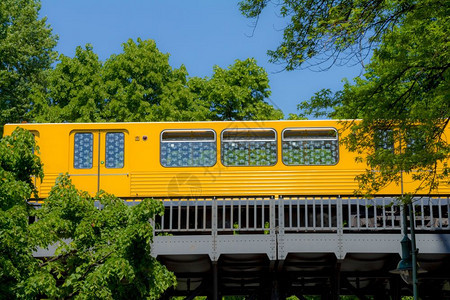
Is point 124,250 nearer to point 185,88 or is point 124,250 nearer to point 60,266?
point 60,266

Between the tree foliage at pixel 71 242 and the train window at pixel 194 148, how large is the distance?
5.22m

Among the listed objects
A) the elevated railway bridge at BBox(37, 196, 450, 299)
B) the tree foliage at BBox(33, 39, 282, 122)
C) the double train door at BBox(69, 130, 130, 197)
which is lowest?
the elevated railway bridge at BBox(37, 196, 450, 299)

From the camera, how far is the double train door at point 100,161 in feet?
62.3

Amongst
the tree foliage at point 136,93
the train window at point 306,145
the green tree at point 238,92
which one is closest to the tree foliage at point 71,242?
the train window at point 306,145

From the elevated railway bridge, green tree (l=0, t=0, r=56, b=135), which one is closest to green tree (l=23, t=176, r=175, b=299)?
the elevated railway bridge

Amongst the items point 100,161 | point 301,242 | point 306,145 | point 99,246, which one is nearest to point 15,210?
point 99,246

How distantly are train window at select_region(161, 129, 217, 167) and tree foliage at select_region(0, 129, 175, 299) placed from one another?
5220 mm

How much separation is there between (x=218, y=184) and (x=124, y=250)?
6203 mm

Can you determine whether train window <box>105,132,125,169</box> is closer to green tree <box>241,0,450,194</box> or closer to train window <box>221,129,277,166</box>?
train window <box>221,129,277,166</box>

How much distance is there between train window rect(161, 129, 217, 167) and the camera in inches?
746

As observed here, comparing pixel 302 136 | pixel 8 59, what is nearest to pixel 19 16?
pixel 8 59

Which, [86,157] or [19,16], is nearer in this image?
[86,157]

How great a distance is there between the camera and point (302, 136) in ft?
61.7

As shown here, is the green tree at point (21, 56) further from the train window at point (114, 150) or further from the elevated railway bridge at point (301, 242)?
the elevated railway bridge at point (301, 242)
